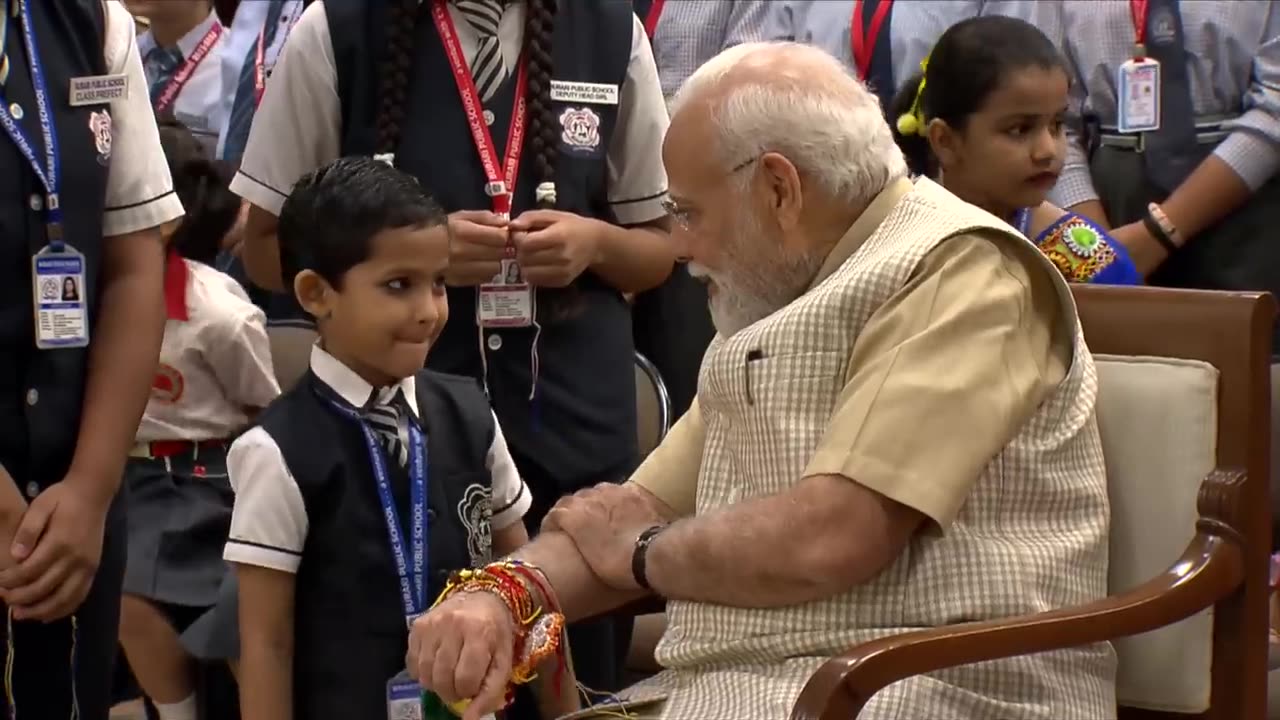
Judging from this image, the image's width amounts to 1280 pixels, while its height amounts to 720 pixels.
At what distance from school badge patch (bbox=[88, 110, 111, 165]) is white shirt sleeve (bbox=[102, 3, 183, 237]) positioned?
2cm

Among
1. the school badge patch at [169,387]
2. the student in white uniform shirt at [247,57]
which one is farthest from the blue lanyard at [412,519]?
the student in white uniform shirt at [247,57]

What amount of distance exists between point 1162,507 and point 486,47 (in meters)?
1.37

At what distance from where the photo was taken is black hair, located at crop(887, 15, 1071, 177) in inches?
128

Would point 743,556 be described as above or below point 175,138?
below

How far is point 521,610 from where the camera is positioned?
214cm

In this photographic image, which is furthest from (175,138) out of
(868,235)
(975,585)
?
(975,585)

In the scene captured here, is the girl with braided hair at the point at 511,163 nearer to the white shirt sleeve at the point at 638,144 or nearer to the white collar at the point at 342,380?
the white shirt sleeve at the point at 638,144

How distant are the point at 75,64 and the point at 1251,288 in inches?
106

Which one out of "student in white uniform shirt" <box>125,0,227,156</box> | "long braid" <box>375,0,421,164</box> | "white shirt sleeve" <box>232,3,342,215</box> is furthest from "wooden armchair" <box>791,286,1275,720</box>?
"student in white uniform shirt" <box>125,0,227,156</box>

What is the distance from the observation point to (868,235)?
82.6 inches

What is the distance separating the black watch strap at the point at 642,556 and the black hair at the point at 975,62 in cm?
143

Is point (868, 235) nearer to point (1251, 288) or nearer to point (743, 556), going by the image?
point (743, 556)

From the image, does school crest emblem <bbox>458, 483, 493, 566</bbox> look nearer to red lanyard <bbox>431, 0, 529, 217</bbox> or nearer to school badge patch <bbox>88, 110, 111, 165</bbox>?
red lanyard <bbox>431, 0, 529, 217</bbox>

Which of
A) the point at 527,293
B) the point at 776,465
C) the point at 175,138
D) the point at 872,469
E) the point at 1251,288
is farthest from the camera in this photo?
the point at 1251,288
